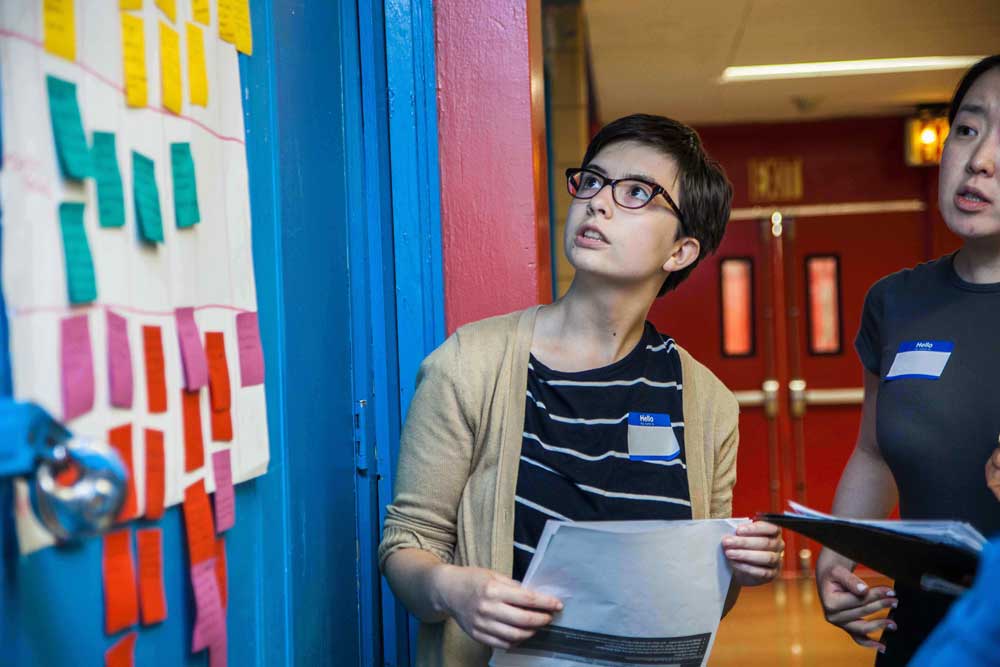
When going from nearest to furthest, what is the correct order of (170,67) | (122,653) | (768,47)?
1. (122,653)
2. (170,67)
3. (768,47)

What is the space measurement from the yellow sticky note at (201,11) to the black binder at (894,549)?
0.83m

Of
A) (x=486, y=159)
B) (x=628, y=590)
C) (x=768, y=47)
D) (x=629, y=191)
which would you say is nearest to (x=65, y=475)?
(x=628, y=590)

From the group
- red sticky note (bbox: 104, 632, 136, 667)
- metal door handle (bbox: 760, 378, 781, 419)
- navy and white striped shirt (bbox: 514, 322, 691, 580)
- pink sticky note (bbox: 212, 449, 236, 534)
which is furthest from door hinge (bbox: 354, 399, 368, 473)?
metal door handle (bbox: 760, 378, 781, 419)

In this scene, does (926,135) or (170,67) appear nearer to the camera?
(170,67)

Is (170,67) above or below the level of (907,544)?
above

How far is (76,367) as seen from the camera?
2.59 feet

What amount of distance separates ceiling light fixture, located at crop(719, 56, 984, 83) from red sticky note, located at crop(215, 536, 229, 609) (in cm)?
459

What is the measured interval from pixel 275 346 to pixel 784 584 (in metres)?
5.57

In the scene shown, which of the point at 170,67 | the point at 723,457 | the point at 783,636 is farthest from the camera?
the point at 783,636

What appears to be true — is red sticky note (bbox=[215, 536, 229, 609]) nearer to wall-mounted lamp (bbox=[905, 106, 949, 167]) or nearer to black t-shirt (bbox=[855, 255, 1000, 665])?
black t-shirt (bbox=[855, 255, 1000, 665])

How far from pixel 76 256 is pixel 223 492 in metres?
0.40

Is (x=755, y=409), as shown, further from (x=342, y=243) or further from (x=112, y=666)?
(x=112, y=666)

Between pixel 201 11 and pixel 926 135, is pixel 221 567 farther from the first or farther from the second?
pixel 926 135

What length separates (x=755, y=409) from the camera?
6348 mm
